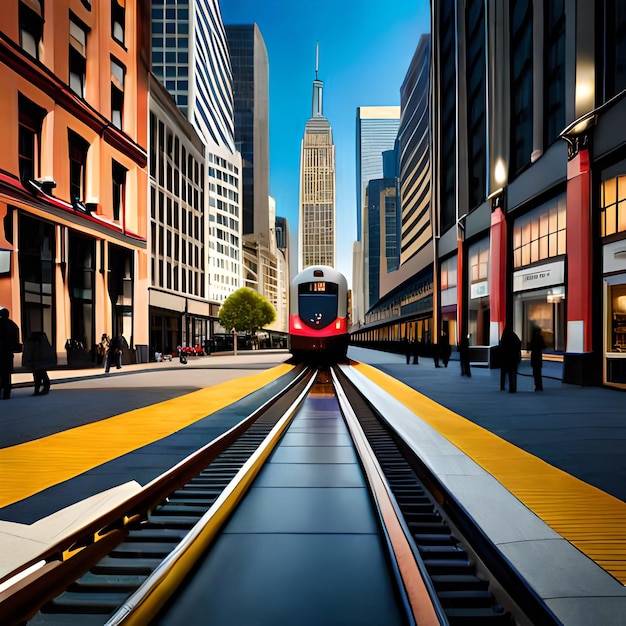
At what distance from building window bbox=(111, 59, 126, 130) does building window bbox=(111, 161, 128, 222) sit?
251 cm

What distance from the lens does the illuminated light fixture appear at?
68.9 ft

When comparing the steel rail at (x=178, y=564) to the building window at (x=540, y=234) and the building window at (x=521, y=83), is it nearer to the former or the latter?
the building window at (x=540, y=234)

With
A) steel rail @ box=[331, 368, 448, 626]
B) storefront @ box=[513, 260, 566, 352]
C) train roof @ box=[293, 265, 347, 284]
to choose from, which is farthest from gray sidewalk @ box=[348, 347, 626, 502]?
train roof @ box=[293, 265, 347, 284]

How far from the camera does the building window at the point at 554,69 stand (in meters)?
16.7

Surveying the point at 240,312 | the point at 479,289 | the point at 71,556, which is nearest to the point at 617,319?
the point at 479,289

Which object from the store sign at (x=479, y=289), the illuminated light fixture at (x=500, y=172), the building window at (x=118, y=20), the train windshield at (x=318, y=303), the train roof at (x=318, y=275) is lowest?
the train windshield at (x=318, y=303)

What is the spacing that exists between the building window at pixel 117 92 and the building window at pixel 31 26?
5881mm

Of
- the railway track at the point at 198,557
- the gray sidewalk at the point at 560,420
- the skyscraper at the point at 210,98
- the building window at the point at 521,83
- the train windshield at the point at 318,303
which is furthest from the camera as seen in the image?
the skyscraper at the point at 210,98

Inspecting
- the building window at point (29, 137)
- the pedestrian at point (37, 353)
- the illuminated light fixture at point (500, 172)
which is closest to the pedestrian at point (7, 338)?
the pedestrian at point (37, 353)

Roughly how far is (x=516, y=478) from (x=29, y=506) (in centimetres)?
462

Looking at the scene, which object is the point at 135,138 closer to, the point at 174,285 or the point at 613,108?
the point at 174,285

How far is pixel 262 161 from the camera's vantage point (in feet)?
405

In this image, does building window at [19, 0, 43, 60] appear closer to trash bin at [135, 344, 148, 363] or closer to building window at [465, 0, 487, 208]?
trash bin at [135, 344, 148, 363]

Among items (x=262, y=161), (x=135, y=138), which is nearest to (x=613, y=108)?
(x=135, y=138)
